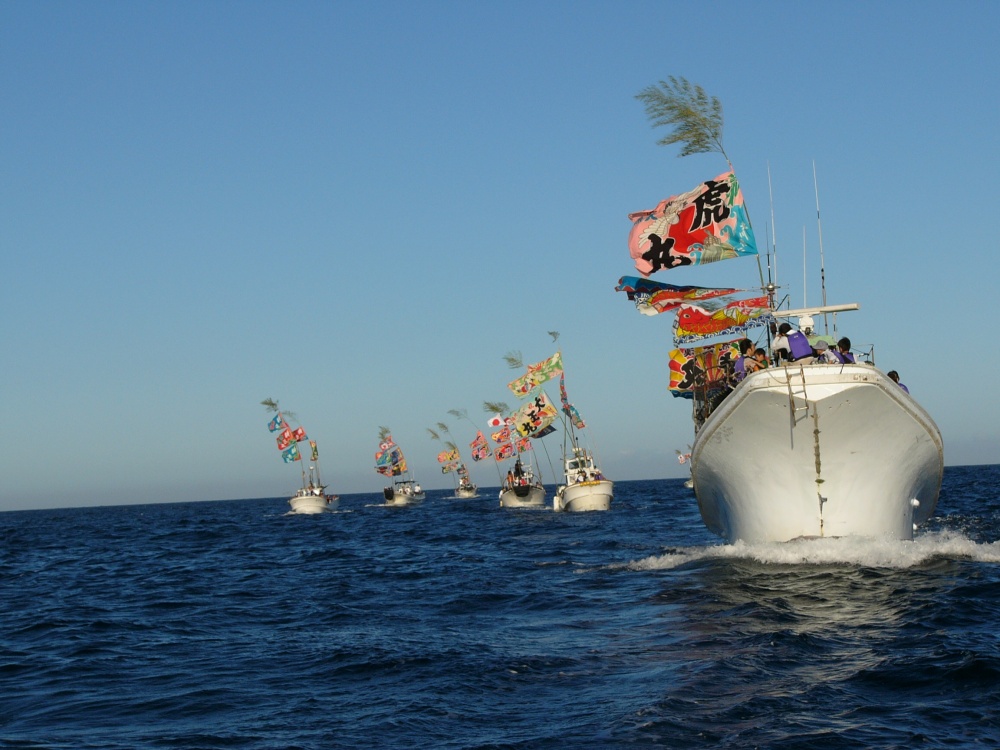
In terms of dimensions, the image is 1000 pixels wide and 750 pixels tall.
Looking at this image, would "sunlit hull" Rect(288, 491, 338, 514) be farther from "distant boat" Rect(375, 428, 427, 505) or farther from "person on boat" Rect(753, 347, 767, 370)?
"person on boat" Rect(753, 347, 767, 370)

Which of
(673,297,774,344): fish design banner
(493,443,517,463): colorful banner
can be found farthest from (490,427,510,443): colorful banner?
(673,297,774,344): fish design banner

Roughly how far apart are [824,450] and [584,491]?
39.6 metres

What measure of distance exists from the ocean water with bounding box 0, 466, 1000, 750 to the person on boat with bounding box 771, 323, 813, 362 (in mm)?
3330

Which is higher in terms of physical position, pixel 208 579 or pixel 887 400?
pixel 887 400

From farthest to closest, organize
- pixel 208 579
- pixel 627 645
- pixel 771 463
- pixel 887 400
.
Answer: pixel 208 579 < pixel 771 463 < pixel 887 400 < pixel 627 645

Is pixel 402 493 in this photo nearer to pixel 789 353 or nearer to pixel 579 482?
pixel 579 482

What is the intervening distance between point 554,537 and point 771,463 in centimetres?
1711

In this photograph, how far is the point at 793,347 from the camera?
17.2m

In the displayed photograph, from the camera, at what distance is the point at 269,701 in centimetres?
999

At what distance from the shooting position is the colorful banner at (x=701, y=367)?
81.9ft

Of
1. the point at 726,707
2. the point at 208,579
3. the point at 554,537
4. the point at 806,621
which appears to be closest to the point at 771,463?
the point at 806,621

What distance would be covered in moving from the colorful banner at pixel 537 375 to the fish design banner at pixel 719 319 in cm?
3813

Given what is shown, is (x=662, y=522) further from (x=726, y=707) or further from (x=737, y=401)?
(x=726, y=707)

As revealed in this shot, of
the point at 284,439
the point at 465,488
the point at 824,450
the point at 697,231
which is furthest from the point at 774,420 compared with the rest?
the point at 465,488
